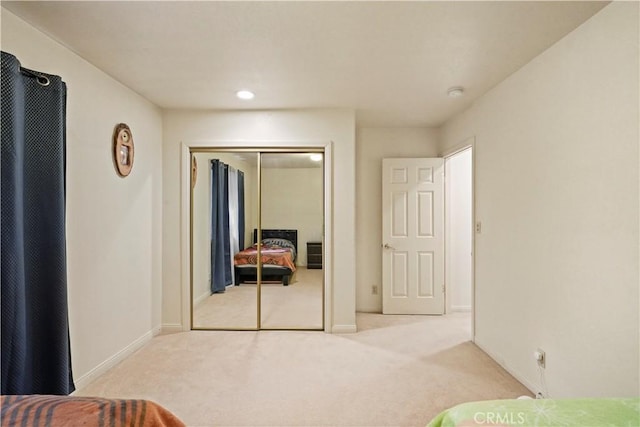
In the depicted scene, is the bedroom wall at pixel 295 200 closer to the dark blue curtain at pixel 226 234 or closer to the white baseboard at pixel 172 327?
the dark blue curtain at pixel 226 234

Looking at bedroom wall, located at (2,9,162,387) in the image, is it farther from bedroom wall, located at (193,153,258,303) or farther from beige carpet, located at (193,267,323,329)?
beige carpet, located at (193,267,323,329)

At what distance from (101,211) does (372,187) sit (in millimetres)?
2998

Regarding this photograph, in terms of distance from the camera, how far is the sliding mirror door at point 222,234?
142 inches

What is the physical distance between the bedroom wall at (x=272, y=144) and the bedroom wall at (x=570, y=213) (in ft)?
4.47

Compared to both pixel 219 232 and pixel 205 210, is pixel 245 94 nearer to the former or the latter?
pixel 205 210

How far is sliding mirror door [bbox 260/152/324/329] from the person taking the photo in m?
3.60

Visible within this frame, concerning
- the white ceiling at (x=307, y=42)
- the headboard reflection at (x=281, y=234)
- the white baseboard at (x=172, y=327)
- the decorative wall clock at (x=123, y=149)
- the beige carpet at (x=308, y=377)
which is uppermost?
the white ceiling at (x=307, y=42)

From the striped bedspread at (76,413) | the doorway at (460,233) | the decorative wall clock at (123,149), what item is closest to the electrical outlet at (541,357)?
the doorway at (460,233)

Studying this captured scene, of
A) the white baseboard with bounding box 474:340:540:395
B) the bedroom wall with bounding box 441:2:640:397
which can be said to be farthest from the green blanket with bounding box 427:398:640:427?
the white baseboard with bounding box 474:340:540:395

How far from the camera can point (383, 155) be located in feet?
14.1

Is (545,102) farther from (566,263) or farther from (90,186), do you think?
(90,186)

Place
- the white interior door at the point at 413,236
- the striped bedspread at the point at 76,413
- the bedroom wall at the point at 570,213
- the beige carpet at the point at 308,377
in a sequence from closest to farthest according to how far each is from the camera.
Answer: the striped bedspread at the point at 76,413 < the bedroom wall at the point at 570,213 < the beige carpet at the point at 308,377 < the white interior door at the point at 413,236

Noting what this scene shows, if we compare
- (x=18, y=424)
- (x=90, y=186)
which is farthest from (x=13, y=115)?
→ (x=18, y=424)

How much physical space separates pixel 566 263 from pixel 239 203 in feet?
9.84
